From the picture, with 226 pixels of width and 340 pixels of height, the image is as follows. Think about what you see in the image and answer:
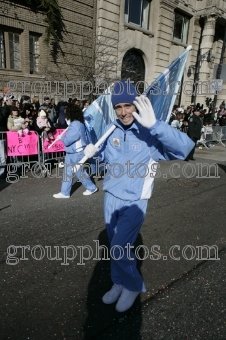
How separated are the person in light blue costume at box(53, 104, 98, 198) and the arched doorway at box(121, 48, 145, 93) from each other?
1166 cm

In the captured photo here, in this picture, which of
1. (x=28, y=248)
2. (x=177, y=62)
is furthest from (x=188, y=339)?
(x=177, y=62)

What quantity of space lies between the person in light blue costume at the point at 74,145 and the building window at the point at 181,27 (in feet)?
60.2

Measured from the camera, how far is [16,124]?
7.08 meters

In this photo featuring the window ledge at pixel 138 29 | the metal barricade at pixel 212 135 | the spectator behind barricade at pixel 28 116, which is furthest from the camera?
the window ledge at pixel 138 29

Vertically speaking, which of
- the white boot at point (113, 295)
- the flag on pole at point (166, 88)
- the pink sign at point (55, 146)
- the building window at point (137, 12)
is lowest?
the white boot at point (113, 295)

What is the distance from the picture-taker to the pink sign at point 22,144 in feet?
22.5

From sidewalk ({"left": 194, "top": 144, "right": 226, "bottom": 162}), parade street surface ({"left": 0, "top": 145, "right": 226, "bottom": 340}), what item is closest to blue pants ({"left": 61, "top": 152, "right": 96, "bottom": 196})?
parade street surface ({"left": 0, "top": 145, "right": 226, "bottom": 340})

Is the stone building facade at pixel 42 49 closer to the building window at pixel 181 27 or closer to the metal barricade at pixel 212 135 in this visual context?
the metal barricade at pixel 212 135

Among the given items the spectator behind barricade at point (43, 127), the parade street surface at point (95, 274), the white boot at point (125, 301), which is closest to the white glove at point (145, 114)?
the white boot at point (125, 301)

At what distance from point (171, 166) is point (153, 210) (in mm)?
4104

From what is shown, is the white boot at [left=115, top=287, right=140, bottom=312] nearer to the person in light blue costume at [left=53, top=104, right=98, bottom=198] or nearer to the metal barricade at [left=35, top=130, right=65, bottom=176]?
the person in light blue costume at [left=53, top=104, right=98, bottom=198]

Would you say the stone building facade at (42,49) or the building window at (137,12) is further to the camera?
the building window at (137,12)

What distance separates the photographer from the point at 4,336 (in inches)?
85.3

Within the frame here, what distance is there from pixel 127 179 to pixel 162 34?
1904 centimetres
